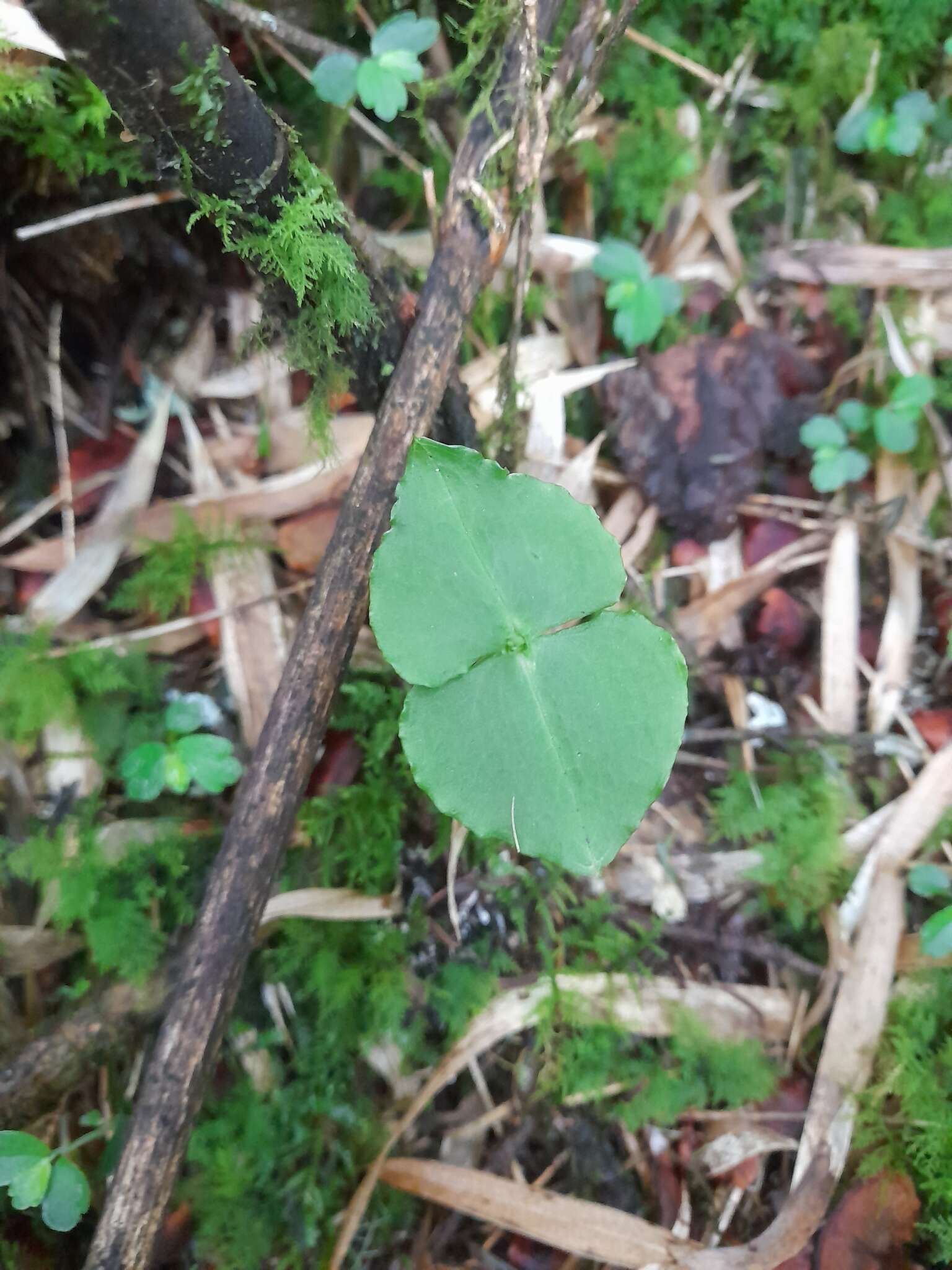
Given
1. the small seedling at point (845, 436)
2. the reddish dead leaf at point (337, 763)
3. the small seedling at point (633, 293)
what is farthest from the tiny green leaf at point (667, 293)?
the reddish dead leaf at point (337, 763)

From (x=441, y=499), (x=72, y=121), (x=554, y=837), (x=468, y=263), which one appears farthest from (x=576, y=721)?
(x=72, y=121)

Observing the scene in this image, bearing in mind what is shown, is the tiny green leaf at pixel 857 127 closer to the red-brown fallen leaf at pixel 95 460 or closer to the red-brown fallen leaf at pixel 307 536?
the red-brown fallen leaf at pixel 307 536

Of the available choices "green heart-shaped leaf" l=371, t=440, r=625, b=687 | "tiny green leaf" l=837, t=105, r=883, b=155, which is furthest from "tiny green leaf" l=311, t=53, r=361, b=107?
"tiny green leaf" l=837, t=105, r=883, b=155

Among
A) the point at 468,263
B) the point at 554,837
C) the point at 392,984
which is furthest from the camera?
the point at 392,984

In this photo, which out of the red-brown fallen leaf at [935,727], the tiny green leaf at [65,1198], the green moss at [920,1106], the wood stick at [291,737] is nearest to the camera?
the wood stick at [291,737]

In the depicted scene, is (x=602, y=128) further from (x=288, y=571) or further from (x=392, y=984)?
(x=392, y=984)

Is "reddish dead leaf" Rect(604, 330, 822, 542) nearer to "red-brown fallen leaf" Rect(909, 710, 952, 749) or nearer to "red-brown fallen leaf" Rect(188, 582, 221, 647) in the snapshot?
"red-brown fallen leaf" Rect(909, 710, 952, 749)
